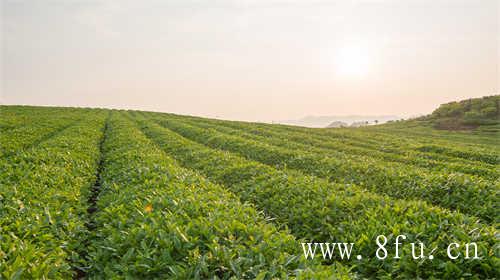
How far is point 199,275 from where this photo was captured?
3754 mm

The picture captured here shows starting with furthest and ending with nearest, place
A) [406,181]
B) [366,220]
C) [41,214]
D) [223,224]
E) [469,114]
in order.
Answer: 1. [469,114]
2. [406,181]
3. [366,220]
4. [41,214]
5. [223,224]

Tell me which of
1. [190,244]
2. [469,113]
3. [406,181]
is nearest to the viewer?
[190,244]

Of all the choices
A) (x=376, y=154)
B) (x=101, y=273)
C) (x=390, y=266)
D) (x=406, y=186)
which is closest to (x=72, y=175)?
(x=101, y=273)

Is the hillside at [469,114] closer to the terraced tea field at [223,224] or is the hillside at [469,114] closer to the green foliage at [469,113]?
the green foliage at [469,113]

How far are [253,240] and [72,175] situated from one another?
22.0 feet

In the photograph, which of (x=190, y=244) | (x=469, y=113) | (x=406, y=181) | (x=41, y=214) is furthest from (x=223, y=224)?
(x=469, y=113)

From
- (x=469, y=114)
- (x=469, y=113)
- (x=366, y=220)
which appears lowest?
(x=366, y=220)

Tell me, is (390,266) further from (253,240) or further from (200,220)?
(200,220)

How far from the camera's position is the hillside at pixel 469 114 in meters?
48.9

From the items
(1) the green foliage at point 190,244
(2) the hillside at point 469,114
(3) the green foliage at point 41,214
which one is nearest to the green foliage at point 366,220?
(1) the green foliage at point 190,244

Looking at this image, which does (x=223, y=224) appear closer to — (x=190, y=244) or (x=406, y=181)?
(x=190, y=244)

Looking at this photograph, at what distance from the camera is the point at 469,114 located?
5072 centimetres

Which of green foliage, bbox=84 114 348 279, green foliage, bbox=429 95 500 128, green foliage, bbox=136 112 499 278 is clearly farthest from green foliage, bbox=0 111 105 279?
green foliage, bbox=429 95 500 128

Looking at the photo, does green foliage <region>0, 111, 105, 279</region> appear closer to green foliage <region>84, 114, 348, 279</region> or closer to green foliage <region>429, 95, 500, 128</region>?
green foliage <region>84, 114, 348, 279</region>
